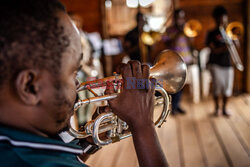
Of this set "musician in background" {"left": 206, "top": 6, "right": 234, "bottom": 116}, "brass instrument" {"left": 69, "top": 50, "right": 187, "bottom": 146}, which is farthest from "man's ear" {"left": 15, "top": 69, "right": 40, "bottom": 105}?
"musician in background" {"left": 206, "top": 6, "right": 234, "bottom": 116}

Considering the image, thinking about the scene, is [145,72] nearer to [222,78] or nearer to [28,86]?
[28,86]

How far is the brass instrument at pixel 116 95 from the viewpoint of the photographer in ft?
3.18

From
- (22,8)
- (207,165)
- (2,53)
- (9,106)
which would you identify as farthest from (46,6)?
(207,165)

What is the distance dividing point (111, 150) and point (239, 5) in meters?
3.87

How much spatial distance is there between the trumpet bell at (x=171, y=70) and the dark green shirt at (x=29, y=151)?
71cm

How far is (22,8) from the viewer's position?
561 millimetres

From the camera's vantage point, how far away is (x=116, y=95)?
0.83 meters

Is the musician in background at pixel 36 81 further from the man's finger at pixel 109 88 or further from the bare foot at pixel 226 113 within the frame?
the bare foot at pixel 226 113

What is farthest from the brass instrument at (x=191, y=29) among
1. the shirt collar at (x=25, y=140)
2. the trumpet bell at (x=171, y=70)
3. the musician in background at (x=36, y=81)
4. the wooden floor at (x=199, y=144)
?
the shirt collar at (x=25, y=140)

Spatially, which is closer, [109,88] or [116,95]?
[116,95]

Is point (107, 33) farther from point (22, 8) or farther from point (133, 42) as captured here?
point (22, 8)

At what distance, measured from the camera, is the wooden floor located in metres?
2.25

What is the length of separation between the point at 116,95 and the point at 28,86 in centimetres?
34

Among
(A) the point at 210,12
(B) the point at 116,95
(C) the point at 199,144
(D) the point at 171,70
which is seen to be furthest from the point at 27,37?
(A) the point at 210,12
